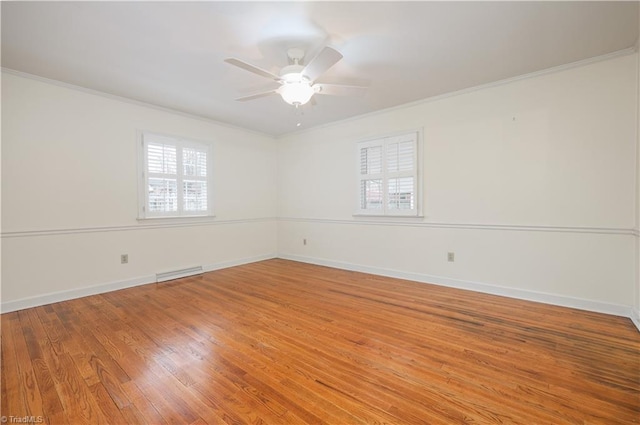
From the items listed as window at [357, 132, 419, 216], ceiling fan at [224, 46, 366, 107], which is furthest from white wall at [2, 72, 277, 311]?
window at [357, 132, 419, 216]

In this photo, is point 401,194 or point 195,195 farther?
point 195,195

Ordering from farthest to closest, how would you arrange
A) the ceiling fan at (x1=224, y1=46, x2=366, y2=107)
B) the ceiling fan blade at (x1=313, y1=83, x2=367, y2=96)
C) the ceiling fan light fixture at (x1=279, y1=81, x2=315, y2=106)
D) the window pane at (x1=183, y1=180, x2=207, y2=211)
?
1. the window pane at (x1=183, y1=180, x2=207, y2=211)
2. the ceiling fan blade at (x1=313, y1=83, x2=367, y2=96)
3. the ceiling fan light fixture at (x1=279, y1=81, x2=315, y2=106)
4. the ceiling fan at (x1=224, y1=46, x2=366, y2=107)

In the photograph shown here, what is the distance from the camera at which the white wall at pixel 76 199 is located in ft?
10.1

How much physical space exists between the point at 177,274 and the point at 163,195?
1.25 metres

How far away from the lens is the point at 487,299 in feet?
10.8

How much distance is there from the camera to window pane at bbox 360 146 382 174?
446 centimetres

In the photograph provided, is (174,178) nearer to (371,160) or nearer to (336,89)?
(336,89)

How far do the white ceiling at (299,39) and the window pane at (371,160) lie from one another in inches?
42.9

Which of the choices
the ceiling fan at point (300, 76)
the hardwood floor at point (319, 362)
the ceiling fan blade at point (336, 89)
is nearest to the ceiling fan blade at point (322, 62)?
the ceiling fan at point (300, 76)

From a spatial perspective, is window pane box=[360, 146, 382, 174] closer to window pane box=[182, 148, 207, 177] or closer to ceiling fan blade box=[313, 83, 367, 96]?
ceiling fan blade box=[313, 83, 367, 96]

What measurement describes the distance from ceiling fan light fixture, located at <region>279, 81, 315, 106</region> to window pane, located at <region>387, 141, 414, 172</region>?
1966mm

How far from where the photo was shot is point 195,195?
4691mm

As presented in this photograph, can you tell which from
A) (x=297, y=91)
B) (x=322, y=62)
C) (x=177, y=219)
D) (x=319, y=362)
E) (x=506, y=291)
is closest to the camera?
(x=319, y=362)

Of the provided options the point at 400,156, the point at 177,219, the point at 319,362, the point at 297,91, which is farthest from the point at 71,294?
the point at 400,156
